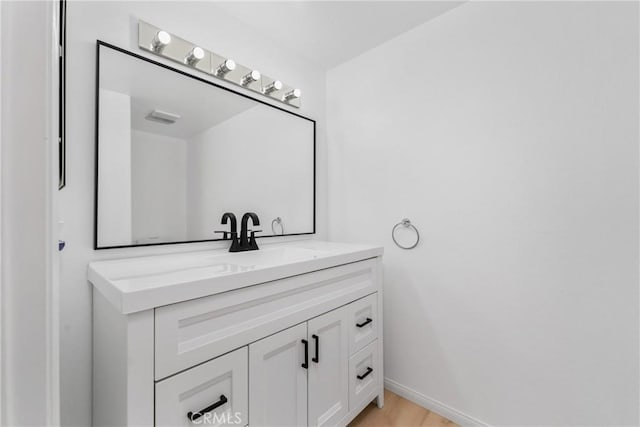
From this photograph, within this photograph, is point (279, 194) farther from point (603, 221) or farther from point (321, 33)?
point (603, 221)

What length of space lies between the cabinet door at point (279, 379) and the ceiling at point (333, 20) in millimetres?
1574

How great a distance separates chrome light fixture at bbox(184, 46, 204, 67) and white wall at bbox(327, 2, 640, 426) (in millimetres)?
1015

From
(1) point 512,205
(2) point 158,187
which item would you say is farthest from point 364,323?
(2) point 158,187

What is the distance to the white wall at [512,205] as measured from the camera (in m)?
A: 1.12

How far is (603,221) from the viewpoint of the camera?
3.73 ft

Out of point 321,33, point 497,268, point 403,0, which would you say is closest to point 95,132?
point 321,33

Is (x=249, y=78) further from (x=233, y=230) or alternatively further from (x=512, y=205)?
(x=512, y=205)

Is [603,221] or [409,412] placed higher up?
[603,221]

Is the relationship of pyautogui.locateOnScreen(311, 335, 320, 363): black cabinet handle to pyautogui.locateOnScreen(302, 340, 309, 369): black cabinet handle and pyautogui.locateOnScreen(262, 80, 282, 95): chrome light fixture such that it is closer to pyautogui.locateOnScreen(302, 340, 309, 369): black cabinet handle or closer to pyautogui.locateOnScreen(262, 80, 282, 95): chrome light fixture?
pyautogui.locateOnScreen(302, 340, 309, 369): black cabinet handle

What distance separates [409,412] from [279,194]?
1424mm

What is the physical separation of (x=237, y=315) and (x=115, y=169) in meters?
0.77

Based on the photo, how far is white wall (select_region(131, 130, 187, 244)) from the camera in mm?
1201

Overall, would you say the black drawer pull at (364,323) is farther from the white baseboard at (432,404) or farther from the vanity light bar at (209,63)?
the vanity light bar at (209,63)

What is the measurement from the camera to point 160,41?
1.24m
